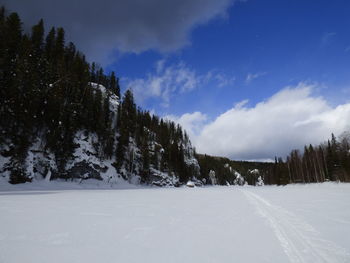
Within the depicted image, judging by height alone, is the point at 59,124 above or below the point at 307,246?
above

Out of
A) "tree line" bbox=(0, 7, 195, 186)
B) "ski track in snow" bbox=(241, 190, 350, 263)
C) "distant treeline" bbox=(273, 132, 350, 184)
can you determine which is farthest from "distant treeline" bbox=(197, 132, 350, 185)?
"ski track in snow" bbox=(241, 190, 350, 263)

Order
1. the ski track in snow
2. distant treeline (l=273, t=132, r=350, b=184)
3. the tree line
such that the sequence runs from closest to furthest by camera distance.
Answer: the ski track in snow → the tree line → distant treeline (l=273, t=132, r=350, b=184)

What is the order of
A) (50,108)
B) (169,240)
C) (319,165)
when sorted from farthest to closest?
(319,165) → (50,108) → (169,240)

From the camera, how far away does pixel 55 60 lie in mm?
42312

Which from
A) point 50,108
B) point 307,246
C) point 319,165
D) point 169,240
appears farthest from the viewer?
point 319,165

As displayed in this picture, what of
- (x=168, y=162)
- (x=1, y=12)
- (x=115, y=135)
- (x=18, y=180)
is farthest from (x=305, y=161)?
(x=1, y=12)

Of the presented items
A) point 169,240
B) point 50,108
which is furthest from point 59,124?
point 169,240

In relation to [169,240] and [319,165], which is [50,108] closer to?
[169,240]

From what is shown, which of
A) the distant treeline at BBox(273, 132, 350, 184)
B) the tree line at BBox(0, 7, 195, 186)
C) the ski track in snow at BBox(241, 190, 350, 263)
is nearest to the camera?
the ski track in snow at BBox(241, 190, 350, 263)

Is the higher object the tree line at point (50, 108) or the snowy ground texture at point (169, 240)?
the tree line at point (50, 108)

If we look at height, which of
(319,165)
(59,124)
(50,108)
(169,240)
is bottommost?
(169,240)

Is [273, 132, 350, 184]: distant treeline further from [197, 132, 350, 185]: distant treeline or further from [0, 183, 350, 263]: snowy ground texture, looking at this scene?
[0, 183, 350, 263]: snowy ground texture

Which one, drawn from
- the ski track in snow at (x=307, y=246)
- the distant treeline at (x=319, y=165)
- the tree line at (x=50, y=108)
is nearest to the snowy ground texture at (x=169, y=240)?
the ski track in snow at (x=307, y=246)

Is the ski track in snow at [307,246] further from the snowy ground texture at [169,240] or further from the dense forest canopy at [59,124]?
the dense forest canopy at [59,124]
